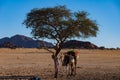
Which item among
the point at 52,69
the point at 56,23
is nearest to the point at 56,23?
the point at 56,23

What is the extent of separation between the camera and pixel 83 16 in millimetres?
34625

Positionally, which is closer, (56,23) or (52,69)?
(56,23)

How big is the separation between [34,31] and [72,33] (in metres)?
2.95

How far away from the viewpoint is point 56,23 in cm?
3406

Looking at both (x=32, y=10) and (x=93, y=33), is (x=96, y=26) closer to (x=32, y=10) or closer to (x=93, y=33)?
(x=93, y=33)

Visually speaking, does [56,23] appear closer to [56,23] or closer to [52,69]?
[56,23]

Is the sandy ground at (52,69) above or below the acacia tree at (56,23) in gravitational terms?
below

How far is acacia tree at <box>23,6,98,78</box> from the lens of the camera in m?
34.1

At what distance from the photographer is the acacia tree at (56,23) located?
112ft

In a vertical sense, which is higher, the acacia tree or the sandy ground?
the acacia tree

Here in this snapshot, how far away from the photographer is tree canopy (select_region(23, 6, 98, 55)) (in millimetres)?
34094

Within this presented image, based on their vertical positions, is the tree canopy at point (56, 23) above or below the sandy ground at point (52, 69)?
above

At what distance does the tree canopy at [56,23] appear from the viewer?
3409cm

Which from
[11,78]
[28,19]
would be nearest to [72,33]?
[28,19]
